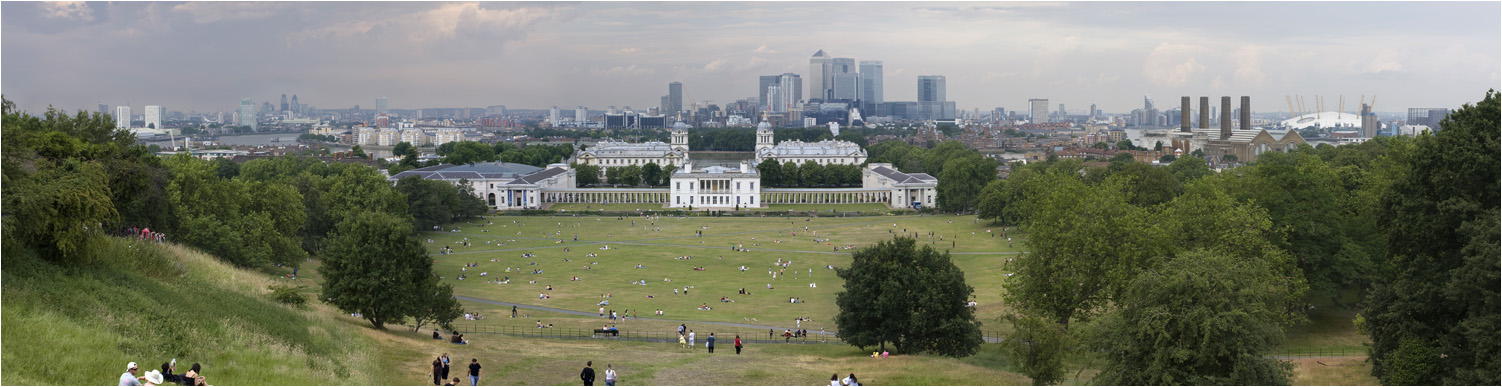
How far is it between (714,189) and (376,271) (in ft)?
213

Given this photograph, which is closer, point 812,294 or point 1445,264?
point 1445,264

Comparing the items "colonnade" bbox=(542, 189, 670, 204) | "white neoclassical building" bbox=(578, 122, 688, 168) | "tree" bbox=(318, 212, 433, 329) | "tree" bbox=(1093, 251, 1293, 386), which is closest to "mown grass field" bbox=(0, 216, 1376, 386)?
"tree" bbox=(318, 212, 433, 329)

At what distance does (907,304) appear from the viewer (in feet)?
92.5

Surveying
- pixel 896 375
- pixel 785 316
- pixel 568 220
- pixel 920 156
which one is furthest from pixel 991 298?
pixel 920 156

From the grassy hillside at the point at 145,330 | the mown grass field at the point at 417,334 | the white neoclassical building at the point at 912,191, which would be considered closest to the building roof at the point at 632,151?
the white neoclassical building at the point at 912,191

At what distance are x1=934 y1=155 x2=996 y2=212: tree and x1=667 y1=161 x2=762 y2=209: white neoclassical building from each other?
1652 cm

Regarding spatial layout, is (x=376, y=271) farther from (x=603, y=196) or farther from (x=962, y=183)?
(x=603, y=196)

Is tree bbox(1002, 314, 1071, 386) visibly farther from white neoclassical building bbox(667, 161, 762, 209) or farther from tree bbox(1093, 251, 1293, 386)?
white neoclassical building bbox(667, 161, 762, 209)

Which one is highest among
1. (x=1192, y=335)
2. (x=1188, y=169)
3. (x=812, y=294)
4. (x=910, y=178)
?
(x=1188, y=169)

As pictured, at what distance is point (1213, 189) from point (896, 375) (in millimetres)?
14970

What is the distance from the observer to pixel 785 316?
3728cm

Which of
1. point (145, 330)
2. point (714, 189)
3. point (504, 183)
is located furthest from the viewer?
point (714, 189)

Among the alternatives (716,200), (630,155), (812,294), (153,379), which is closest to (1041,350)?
(153,379)

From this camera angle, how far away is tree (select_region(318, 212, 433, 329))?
28.5m
